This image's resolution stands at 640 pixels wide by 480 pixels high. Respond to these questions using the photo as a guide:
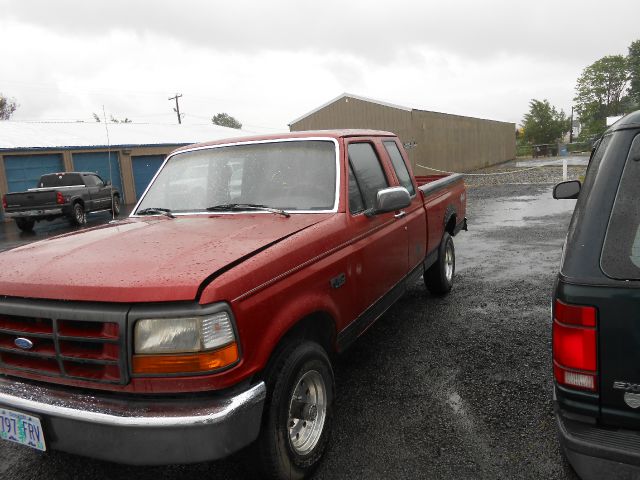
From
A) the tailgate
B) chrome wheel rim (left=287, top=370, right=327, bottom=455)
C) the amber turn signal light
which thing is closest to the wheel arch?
chrome wheel rim (left=287, top=370, right=327, bottom=455)

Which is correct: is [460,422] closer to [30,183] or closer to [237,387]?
[237,387]

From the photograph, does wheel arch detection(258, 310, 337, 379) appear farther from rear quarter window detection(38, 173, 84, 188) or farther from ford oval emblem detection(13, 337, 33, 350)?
rear quarter window detection(38, 173, 84, 188)

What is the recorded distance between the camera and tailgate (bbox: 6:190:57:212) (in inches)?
596

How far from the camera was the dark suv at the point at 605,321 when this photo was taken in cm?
177

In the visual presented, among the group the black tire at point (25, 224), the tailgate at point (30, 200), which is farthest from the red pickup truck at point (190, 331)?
the black tire at point (25, 224)

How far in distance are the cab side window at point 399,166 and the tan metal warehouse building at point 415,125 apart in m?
21.2

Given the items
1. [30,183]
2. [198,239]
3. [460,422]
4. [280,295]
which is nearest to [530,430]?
[460,422]

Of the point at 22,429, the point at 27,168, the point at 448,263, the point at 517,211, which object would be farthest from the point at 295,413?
the point at 27,168

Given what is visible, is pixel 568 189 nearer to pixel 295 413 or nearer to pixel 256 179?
pixel 256 179

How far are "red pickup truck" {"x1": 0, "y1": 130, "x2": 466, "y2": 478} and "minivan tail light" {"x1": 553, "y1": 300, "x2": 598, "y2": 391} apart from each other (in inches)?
47.2

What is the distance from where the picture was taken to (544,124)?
54.1 metres

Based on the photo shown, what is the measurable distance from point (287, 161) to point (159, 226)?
1.00 metres

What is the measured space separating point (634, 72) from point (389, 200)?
91999 millimetres

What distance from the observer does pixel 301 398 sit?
2.69 metres
